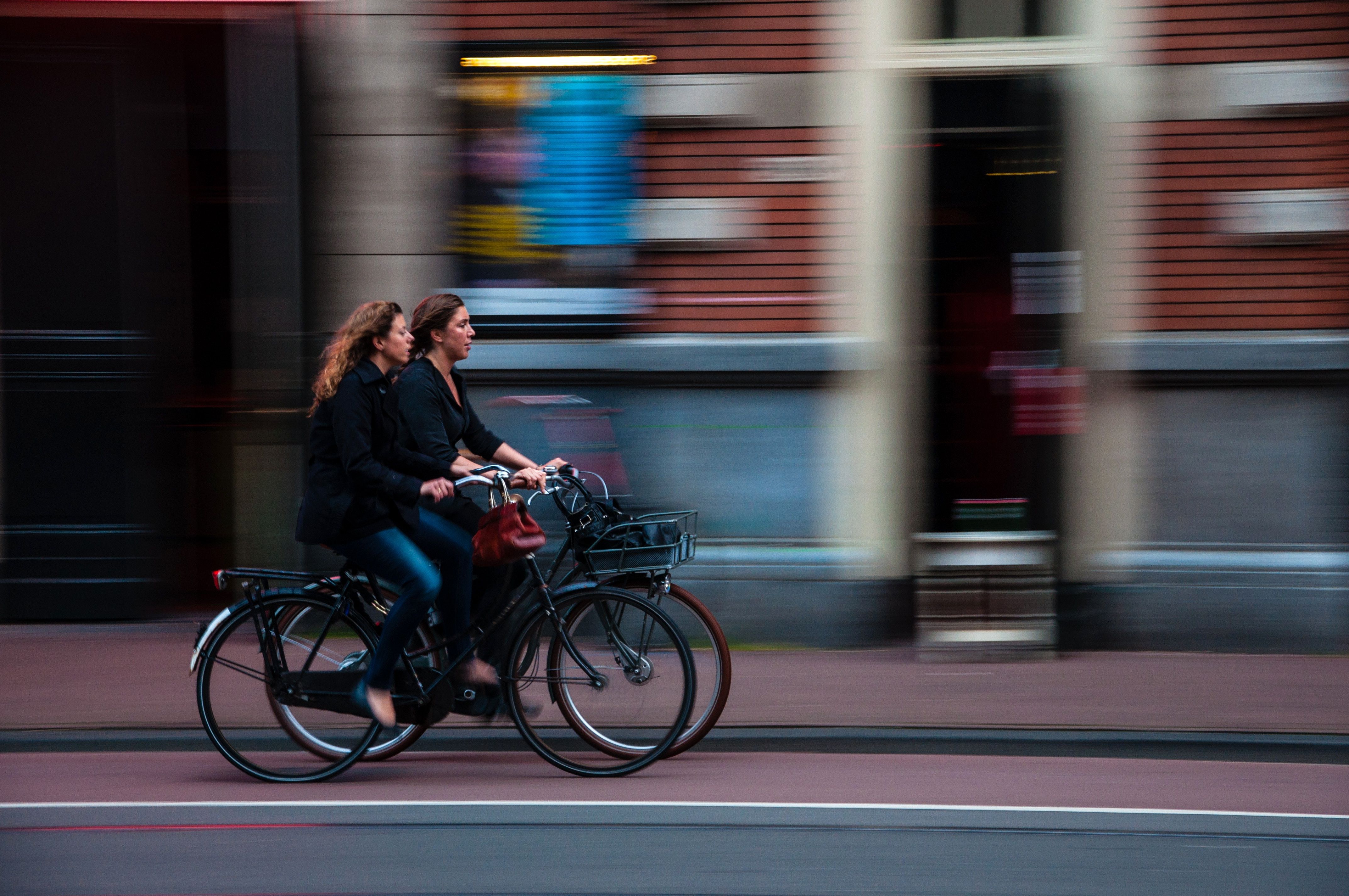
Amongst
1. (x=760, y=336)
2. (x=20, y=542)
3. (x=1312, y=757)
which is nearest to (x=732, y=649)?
(x=760, y=336)

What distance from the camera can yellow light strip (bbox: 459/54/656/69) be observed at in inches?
298

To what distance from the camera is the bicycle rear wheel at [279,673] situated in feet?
16.1

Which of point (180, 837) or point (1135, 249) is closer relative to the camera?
point (180, 837)

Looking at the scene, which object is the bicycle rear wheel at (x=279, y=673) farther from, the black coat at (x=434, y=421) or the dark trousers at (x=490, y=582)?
the black coat at (x=434, y=421)

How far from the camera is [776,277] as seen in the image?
7.54 meters

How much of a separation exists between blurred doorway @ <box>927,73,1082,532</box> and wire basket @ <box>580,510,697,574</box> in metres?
2.86

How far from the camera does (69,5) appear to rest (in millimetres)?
7758

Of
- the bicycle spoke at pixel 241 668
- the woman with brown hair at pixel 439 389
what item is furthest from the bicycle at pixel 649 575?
the bicycle spoke at pixel 241 668

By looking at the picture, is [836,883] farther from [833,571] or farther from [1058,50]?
[1058,50]

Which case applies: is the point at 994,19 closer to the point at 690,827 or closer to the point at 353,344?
the point at 353,344

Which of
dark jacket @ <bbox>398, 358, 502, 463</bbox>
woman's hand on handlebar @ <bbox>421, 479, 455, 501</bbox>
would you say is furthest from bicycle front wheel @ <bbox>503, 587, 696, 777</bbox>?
dark jacket @ <bbox>398, 358, 502, 463</bbox>

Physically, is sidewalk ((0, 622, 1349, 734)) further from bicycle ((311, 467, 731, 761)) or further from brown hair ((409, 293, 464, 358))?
brown hair ((409, 293, 464, 358))

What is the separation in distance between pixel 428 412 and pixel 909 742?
2386 millimetres

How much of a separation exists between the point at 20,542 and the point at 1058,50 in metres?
6.57
